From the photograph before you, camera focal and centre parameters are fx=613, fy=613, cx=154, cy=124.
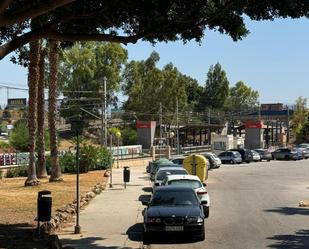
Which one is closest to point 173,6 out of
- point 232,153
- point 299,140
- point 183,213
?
point 183,213

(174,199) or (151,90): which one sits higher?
(151,90)

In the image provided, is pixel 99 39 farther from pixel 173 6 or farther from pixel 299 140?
pixel 299 140

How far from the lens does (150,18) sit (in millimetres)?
15797

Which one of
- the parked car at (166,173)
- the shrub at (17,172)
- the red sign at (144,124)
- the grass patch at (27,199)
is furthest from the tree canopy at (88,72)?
the parked car at (166,173)

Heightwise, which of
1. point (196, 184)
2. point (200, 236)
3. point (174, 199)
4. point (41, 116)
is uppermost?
point (41, 116)

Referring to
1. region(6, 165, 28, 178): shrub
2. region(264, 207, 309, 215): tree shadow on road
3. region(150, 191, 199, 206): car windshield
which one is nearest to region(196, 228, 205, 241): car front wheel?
region(150, 191, 199, 206): car windshield

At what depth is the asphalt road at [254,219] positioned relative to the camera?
15422 millimetres

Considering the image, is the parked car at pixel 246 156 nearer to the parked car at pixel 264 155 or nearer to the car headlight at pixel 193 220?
the parked car at pixel 264 155

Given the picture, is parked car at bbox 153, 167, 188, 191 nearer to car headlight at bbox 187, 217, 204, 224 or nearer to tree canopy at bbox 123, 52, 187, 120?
car headlight at bbox 187, 217, 204, 224

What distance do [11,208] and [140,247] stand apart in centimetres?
862

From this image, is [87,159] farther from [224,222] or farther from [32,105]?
[224,222]

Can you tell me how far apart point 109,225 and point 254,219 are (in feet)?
16.1

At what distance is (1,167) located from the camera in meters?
47.5

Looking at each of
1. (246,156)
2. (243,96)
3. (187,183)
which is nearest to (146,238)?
(187,183)
